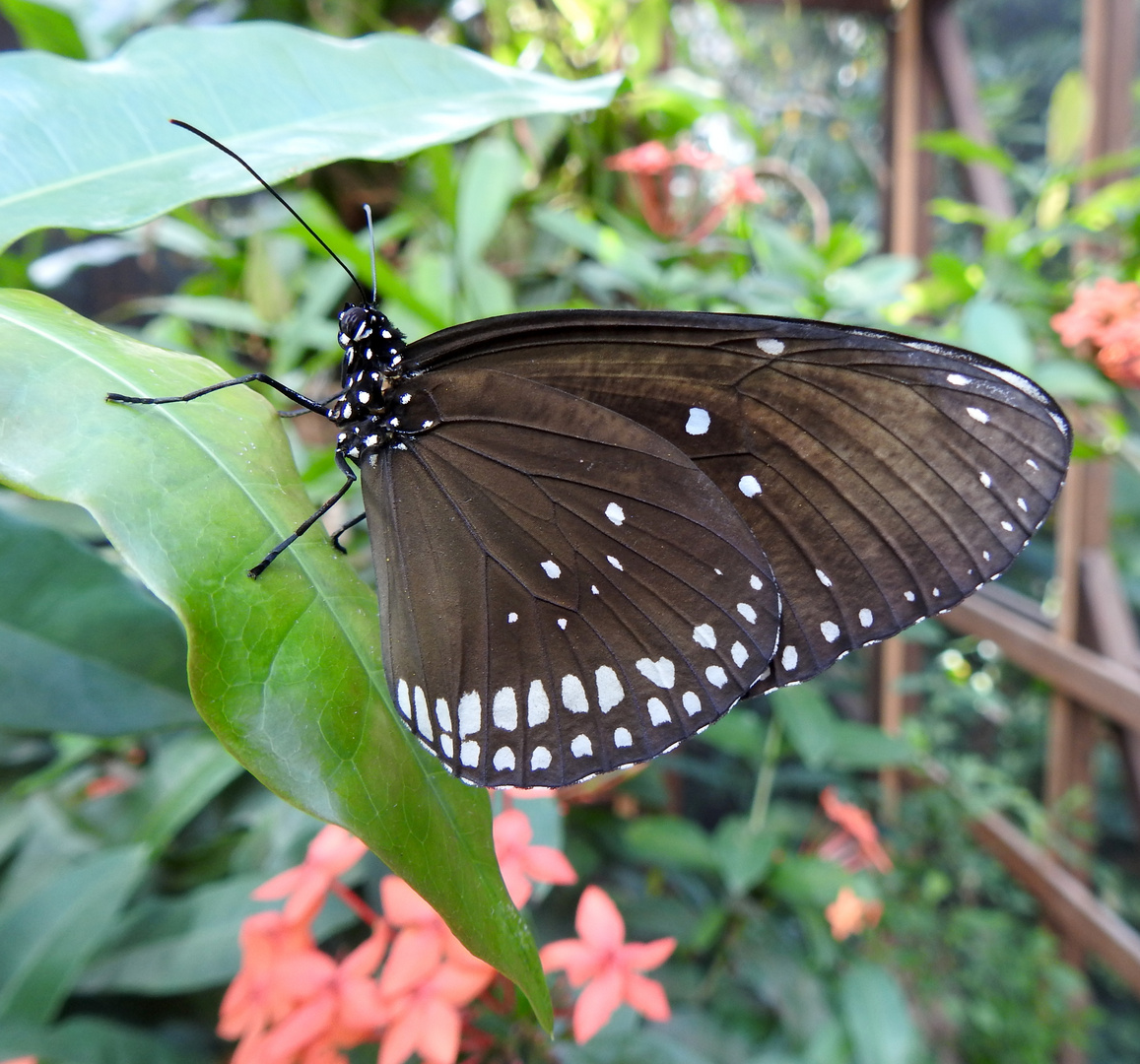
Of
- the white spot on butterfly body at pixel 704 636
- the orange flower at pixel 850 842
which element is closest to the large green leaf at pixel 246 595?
the white spot on butterfly body at pixel 704 636

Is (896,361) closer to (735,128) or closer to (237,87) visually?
(237,87)

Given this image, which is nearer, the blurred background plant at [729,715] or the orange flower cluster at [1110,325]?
the blurred background plant at [729,715]

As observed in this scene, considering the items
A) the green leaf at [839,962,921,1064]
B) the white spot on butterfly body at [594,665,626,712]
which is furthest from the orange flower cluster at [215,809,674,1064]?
the green leaf at [839,962,921,1064]

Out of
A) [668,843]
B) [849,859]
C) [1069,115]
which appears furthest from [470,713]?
[1069,115]

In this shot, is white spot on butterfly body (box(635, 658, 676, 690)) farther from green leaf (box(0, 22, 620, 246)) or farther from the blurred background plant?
green leaf (box(0, 22, 620, 246))

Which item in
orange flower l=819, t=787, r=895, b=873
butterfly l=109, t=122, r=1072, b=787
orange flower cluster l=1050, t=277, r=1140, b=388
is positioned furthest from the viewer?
orange flower l=819, t=787, r=895, b=873

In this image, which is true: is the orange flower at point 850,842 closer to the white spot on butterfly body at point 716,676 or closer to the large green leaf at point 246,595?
the white spot on butterfly body at point 716,676
